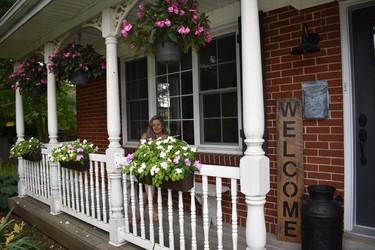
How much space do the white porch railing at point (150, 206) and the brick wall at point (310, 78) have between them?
0.94 metres

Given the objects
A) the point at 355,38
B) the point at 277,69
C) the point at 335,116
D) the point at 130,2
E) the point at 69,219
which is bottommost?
the point at 69,219

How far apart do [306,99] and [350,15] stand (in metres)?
0.92

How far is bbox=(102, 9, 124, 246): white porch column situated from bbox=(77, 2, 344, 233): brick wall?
131 centimetres

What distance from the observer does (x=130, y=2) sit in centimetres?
314

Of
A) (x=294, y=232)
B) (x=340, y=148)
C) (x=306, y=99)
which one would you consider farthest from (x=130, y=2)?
(x=294, y=232)

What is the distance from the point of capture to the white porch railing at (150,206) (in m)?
2.43

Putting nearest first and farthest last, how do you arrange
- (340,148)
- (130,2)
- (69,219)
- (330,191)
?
(330,191) < (340,148) < (130,2) < (69,219)

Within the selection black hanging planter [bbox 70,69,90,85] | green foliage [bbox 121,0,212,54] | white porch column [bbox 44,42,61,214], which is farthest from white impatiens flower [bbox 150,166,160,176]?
white porch column [bbox 44,42,61,214]

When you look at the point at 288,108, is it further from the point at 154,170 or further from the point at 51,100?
the point at 51,100

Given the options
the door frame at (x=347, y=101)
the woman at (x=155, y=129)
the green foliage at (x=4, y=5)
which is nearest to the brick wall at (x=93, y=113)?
the woman at (x=155, y=129)

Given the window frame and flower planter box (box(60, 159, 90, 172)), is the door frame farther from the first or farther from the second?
flower planter box (box(60, 159, 90, 172))

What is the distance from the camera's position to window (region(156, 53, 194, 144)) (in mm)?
4324

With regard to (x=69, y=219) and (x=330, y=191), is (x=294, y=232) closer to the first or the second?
(x=330, y=191)

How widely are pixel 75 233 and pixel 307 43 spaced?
342 cm
